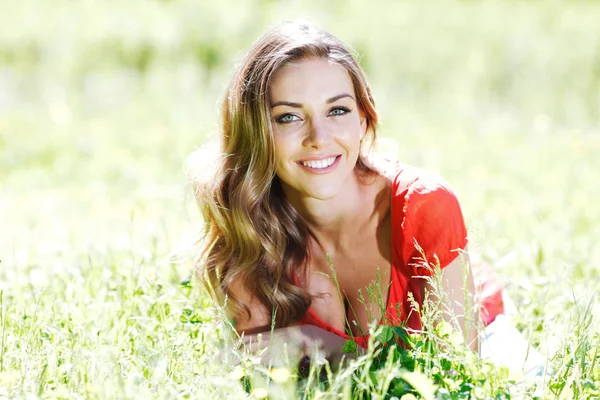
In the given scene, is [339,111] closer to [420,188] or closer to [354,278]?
[420,188]

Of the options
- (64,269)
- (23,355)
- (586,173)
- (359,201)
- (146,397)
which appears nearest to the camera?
(146,397)

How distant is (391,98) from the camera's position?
7977 millimetres

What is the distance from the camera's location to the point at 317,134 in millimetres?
2660

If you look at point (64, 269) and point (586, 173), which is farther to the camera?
point (586, 173)

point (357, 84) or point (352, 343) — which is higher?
point (357, 84)

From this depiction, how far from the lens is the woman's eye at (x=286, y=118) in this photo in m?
2.73

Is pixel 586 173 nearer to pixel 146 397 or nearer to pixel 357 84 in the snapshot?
pixel 357 84

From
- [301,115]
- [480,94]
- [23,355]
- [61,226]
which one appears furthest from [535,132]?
[23,355]

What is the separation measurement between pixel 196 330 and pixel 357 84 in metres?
1.04

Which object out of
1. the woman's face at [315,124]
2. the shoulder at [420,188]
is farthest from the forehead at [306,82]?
the shoulder at [420,188]

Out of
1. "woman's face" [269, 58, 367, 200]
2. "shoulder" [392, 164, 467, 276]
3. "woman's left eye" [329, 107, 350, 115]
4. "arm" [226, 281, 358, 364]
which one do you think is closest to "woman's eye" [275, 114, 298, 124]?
"woman's face" [269, 58, 367, 200]

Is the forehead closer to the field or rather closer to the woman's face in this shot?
the woman's face

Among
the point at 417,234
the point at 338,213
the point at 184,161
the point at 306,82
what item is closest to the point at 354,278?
the point at 338,213

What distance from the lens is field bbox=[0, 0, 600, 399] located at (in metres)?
2.27
